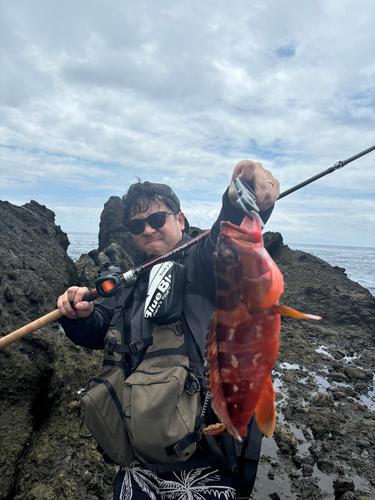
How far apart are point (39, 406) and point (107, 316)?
236cm

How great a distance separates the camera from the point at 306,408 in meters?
4.71

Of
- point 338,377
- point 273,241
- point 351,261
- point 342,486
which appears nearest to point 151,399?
point 342,486

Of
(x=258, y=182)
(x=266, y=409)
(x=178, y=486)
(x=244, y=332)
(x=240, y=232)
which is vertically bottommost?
(x=178, y=486)

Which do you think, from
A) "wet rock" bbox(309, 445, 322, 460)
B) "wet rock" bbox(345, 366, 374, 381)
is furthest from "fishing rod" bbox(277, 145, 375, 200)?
"wet rock" bbox(345, 366, 374, 381)

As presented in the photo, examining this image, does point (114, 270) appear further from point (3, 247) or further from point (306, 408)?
point (3, 247)

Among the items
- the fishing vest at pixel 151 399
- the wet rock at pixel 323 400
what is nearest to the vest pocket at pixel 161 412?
the fishing vest at pixel 151 399

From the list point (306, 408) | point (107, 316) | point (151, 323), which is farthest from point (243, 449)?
point (306, 408)

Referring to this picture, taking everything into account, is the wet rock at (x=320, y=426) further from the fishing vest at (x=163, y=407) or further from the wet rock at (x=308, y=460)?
the fishing vest at (x=163, y=407)

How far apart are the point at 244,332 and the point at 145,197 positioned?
2.11 meters

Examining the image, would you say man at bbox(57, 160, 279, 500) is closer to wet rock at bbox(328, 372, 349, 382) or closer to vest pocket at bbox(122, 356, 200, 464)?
vest pocket at bbox(122, 356, 200, 464)

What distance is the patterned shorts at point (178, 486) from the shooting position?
2.25 metres

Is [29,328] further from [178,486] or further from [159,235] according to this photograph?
[178,486]

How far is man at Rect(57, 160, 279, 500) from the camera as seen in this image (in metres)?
2.15

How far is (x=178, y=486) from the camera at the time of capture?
2289 millimetres
